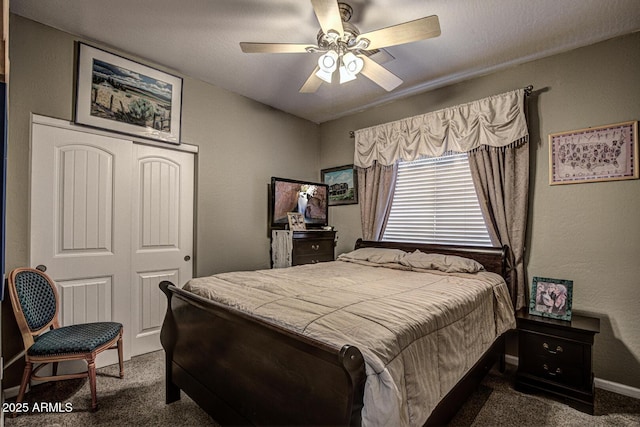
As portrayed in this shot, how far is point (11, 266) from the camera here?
7.71 feet

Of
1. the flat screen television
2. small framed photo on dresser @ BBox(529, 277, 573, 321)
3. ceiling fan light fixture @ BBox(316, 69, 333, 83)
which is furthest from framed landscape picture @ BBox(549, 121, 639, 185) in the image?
the flat screen television

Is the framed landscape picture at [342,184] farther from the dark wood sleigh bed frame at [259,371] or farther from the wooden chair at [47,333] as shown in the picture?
the wooden chair at [47,333]

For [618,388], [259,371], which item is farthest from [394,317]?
[618,388]

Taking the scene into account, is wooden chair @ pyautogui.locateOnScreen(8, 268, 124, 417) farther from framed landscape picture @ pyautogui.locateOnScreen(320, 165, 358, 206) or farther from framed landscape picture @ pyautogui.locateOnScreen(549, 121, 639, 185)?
framed landscape picture @ pyautogui.locateOnScreen(549, 121, 639, 185)

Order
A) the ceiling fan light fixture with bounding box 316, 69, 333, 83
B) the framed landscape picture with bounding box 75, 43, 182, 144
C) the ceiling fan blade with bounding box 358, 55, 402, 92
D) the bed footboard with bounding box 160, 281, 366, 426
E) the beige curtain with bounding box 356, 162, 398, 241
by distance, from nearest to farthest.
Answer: the bed footboard with bounding box 160, 281, 366, 426
the ceiling fan light fixture with bounding box 316, 69, 333, 83
the ceiling fan blade with bounding box 358, 55, 402, 92
the framed landscape picture with bounding box 75, 43, 182, 144
the beige curtain with bounding box 356, 162, 398, 241

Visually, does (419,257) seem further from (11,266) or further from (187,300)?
(11,266)

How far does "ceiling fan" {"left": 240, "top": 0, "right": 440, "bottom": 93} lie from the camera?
6.29 feet

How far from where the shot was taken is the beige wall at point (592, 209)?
248 centimetres

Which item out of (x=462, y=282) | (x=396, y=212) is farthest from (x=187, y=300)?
(x=396, y=212)

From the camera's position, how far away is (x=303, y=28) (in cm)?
252

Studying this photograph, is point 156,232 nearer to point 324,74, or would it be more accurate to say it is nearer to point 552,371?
point 324,74

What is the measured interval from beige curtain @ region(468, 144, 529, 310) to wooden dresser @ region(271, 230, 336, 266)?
189 centimetres

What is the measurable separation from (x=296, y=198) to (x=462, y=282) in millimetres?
2393

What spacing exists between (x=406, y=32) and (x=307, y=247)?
258 centimetres
